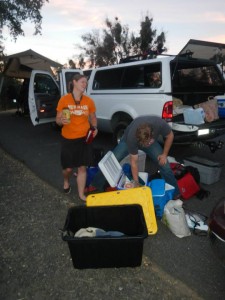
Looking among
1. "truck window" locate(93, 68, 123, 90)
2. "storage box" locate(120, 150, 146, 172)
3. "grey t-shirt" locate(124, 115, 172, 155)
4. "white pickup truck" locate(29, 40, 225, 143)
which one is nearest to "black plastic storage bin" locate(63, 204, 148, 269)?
"grey t-shirt" locate(124, 115, 172, 155)

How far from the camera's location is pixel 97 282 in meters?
2.46

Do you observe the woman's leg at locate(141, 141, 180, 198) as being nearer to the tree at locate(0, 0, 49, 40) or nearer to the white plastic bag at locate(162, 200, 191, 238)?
the white plastic bag at locate(162, 200, 191, 238)

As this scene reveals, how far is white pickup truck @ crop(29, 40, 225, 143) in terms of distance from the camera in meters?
4.91

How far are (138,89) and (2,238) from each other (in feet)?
12.3

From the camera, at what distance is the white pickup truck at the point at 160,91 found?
4.91m

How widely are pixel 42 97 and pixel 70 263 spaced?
19.2 ft

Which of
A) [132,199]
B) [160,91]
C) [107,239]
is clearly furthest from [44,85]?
[107,239]

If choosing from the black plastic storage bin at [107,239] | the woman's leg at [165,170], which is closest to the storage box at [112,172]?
the woman's leg at [165,170]

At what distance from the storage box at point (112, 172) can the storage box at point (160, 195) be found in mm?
421

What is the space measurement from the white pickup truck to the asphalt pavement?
4.54 feet

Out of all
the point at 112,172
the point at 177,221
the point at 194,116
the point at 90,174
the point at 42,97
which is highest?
the point at 42,97

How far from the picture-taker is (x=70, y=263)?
2.72m

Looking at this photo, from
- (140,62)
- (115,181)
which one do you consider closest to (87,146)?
(115,181)

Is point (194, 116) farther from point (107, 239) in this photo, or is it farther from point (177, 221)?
Result: point (107, 239)
